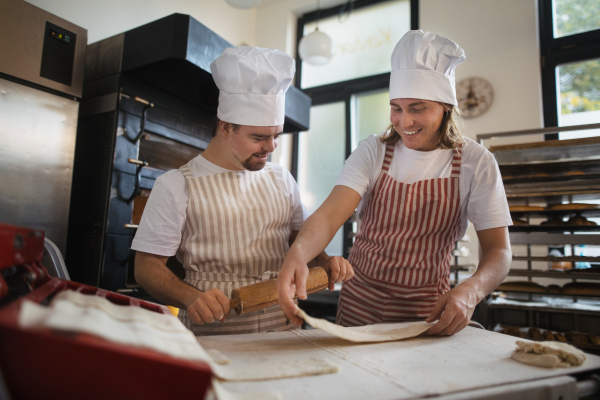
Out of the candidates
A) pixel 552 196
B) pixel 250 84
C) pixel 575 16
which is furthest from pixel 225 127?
pixel 575 16

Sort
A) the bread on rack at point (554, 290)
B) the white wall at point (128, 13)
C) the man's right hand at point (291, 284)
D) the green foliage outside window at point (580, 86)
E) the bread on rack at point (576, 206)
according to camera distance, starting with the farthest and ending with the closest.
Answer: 1. the green foliage outside window at point (580, 86)
2. the white wall at point (128, 13)
3. the bread on rack at point (554, 290)
4. the bread on rack at point (576, 206)
5. the man's right hand at point (291, 284)

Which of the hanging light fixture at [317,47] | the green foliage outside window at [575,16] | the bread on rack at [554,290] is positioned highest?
the green foliage outside window at [575,16]

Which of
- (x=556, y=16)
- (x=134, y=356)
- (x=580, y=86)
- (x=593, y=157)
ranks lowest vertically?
(x=134, y=356)

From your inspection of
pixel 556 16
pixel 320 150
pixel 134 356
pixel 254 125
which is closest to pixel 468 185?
pixel 254 125

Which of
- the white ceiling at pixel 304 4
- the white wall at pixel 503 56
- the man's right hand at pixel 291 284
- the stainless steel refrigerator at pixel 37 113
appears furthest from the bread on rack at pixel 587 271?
the white ceiling at pixel 304 4

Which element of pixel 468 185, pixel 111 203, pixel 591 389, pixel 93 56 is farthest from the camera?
pixel 93 56

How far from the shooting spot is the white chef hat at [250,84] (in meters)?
1.21

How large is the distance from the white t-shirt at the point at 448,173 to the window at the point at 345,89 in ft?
9.20

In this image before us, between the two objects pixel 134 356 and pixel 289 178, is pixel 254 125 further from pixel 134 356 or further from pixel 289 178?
pixel 134 356

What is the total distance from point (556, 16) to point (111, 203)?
3692mm

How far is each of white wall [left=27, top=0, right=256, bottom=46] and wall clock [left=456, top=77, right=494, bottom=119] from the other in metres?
2.35

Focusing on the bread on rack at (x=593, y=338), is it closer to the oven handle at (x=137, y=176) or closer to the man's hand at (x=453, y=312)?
the man's hand at (x=453, y=312)

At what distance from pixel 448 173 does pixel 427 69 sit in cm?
31

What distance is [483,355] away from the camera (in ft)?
2.58
